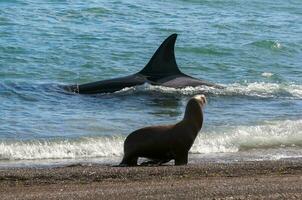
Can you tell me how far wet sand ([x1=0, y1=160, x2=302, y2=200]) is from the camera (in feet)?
24.1

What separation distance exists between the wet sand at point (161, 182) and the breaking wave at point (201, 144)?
212cm

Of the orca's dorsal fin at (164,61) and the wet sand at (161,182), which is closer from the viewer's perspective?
the wet sand at (161,182)

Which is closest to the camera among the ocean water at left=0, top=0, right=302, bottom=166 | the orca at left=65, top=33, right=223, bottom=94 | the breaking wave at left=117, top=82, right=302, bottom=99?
the ocean water at left=0, top=0, right=302, bottom=166

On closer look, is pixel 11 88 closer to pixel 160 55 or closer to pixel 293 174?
pixel 160 55

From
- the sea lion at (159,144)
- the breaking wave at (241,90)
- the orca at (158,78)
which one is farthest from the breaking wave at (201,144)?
the orca at (158,78)

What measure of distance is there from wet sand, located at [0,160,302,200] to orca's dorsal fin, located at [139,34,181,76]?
754 cm

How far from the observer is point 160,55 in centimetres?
1708

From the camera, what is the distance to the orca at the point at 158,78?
1684 cm

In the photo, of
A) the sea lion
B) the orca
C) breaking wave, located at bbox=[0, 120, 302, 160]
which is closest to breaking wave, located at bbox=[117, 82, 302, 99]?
the orca

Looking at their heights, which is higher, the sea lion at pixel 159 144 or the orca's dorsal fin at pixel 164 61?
the sea lion at pixel 159 144

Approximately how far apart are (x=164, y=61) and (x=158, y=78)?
1.48ft

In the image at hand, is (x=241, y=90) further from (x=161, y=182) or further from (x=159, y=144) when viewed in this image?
(x=161, y=182)

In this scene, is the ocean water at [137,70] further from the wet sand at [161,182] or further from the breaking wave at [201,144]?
the wet sand at [161,182]

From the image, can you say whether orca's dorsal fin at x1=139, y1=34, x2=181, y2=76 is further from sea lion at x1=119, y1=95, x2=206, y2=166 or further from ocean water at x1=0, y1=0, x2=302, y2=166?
sea lion at x1=119, y1=95, x2=206, y2=166
